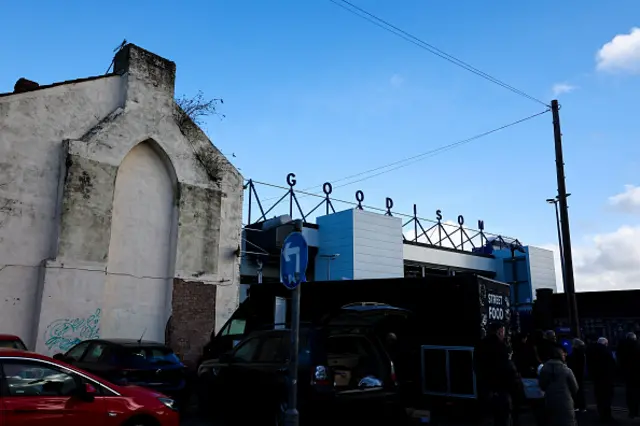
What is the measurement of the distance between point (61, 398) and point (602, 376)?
9636mm

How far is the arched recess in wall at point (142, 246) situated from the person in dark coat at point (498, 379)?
1007cm

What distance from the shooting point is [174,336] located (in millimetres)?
14641

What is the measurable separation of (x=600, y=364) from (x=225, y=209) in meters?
11.2

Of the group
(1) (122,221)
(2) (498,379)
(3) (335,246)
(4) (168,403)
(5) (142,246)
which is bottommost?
(4) (168,403)

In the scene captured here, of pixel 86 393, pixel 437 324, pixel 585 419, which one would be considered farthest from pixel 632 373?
pixel 86 393

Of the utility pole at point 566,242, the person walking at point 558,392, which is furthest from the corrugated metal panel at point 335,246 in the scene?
the person walking at point 558,392

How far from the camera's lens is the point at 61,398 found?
5.66 m

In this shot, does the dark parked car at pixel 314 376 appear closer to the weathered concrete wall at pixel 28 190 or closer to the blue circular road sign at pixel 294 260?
the blue circular road sign at pixel 294 260

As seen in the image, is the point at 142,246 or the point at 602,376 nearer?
the point at 602,376

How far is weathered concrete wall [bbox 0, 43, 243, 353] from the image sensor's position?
12641 mm

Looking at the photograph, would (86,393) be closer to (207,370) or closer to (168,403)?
(168,403)

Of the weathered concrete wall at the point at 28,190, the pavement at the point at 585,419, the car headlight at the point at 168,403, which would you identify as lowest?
the pavement at the point at 585,419

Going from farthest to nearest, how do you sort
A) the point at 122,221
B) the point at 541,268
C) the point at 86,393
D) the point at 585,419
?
the point at 541,268, the point at 122,221, the point at 585,419, the point at 86,393

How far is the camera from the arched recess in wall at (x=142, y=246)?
1405 centimetres
